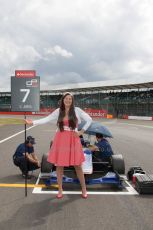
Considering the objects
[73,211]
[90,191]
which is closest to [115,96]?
[90,191]

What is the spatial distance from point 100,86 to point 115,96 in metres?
5.61

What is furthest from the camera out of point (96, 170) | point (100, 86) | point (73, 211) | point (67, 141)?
point (100, 86)

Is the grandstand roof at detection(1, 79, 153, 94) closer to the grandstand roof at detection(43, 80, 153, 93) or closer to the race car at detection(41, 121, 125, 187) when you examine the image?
the grandstand roof at detection(43, 80, 153, 93)

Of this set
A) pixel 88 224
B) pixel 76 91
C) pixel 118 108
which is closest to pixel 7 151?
pixel 88 224

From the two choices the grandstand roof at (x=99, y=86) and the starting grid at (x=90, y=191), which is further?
the grandstand roof at (x=99, y=86)

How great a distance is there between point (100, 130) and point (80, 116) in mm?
1084

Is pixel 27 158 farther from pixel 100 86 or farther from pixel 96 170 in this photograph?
pixel 100 86

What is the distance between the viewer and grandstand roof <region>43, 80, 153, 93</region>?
171 feet

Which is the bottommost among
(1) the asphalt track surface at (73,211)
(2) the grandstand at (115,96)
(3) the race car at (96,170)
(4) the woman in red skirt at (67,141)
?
(1) the asphalt track surface at (73,211)

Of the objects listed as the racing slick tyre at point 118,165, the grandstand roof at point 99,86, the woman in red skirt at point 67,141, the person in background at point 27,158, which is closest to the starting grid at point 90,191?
the racing slick tyre at point 118,165

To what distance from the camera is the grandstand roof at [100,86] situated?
52178 mm

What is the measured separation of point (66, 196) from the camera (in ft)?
20.6

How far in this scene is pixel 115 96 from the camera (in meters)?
63.1

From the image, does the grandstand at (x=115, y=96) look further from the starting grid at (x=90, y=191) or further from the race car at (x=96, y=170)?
the starting grid at (x=90, y=191)
